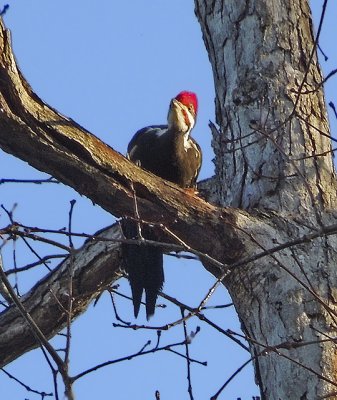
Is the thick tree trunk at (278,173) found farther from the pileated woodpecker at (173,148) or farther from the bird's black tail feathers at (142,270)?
the pileated woodpecker at (173,148)

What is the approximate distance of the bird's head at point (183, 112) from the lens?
4961 millimetres

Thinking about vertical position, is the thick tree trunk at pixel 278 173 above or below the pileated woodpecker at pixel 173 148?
below

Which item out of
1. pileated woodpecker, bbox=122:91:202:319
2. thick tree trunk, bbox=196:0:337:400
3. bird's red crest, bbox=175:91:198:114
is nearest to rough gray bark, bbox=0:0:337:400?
thick tree trunk, bbox=196:0:337:400

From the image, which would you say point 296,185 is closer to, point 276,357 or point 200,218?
point 200,218

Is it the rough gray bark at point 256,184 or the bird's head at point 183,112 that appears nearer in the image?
the rough gray bark at point 256,184

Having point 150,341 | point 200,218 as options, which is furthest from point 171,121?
point 150,341

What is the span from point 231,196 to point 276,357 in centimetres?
77

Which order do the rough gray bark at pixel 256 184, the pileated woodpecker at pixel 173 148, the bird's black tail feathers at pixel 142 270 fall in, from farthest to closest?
1. the pileated woodpecker at pixel 173 148
2. the bird's black tail feathers at pixel 142 270
3. the rough gray bark at pixel 256 184

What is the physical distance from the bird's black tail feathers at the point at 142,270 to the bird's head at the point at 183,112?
2.64 feet

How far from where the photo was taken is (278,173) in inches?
150

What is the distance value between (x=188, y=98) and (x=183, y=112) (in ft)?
0.75

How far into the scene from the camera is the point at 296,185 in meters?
3.75

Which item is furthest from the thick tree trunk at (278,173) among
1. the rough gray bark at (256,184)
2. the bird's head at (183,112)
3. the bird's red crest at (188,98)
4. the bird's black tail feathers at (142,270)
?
the bird's red crest at (188,98)

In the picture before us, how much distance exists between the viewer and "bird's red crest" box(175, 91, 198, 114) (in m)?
5.22
